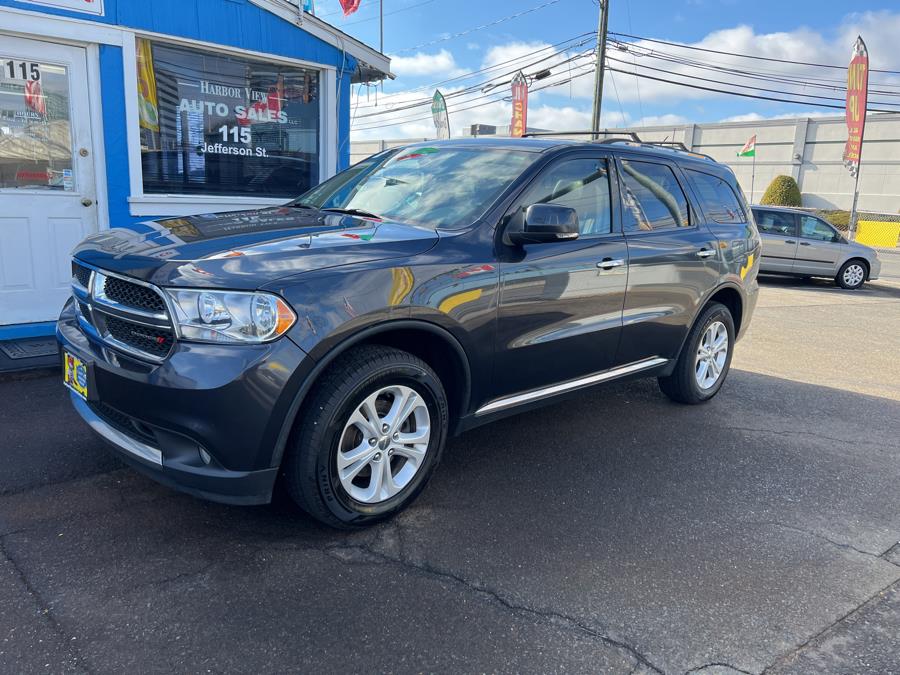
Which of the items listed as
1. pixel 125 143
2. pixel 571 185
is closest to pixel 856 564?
pixel 571 185

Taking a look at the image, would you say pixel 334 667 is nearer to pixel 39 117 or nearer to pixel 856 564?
pixel 856 564

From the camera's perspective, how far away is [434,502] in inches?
141

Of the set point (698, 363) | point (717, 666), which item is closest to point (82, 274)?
point (717, 666)

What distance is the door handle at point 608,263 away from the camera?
4.07 metres

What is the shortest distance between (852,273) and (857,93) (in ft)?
46.7

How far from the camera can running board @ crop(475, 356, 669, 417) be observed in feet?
12.2

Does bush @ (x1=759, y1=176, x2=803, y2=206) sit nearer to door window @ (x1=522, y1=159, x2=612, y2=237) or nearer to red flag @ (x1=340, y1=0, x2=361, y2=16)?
red flag @ (x1=340, y1=0, x2=361, y2=16)

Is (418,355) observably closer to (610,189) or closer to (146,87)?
(610,189)

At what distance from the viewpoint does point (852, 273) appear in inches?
580

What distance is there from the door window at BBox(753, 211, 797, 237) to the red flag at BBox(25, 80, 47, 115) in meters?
13.2

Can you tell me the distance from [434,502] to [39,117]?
16.8 ft

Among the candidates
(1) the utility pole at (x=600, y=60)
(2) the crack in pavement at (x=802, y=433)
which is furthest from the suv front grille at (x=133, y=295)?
(1) the utility pole at (x=600, y=60)

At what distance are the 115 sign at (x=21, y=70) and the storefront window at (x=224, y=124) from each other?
2.78 feet

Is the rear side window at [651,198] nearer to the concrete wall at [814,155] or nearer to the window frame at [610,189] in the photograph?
the window frame at [610,189]
